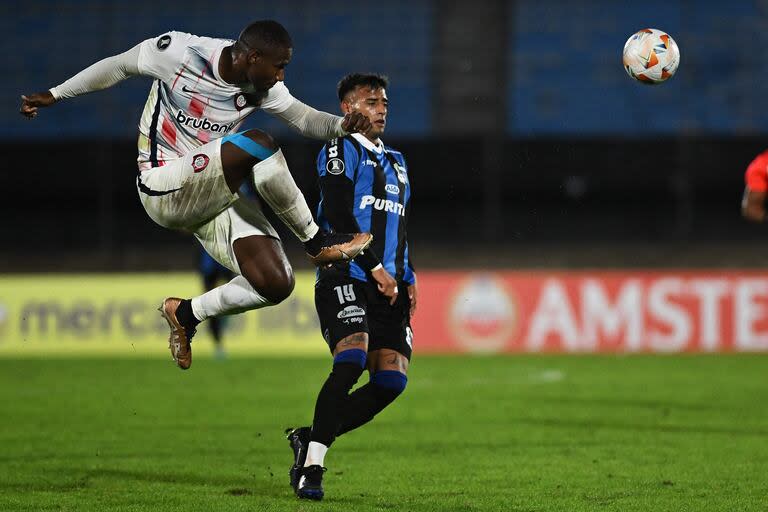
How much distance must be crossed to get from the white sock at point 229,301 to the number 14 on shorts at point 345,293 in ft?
1.25

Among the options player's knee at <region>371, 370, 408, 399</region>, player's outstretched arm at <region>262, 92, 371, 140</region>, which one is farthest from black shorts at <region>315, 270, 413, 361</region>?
player's outstretched arm at <region>262, 92, 371, 140</region>

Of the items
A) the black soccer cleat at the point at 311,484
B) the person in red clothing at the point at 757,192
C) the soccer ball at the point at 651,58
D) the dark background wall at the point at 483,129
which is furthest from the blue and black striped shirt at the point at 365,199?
the dark background wall at the point at 483,129

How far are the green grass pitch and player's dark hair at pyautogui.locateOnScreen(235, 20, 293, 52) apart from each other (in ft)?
7.51

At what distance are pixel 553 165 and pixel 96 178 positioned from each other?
8.44 meters

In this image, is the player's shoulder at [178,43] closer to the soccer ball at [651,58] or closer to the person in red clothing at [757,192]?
the soccer ball at [651,58]

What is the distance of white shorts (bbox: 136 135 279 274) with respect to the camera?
5684 millimetres

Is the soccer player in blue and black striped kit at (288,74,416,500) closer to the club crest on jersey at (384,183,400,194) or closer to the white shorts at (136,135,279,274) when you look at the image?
the club crest on jersey at (384,183,400,194)

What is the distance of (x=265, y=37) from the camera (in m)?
5.66

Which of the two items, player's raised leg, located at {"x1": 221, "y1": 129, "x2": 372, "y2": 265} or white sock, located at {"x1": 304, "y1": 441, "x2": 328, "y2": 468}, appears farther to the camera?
white sock, located at {"x1": 304, "y1": 441, "x2": 328, "y2": 468}

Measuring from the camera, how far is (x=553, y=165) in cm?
2134

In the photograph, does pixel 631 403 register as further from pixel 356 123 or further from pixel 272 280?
pixel 356 123

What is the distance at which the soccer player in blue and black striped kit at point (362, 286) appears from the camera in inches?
237

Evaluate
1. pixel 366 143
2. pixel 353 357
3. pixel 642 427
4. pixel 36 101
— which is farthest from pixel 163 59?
pixel 642 427

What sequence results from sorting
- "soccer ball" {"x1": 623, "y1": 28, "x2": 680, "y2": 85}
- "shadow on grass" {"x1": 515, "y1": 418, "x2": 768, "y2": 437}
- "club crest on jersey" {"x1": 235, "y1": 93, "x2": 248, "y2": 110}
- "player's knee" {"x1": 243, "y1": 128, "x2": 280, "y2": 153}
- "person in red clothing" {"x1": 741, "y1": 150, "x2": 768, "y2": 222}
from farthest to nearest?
"shadow on grass" {"x1": 515, "y1": 418, "x2": 768, "y2": 437} → "soccer ball" {"x1": 623, "y1": 28, "x2": 680, "y2": 85} → "person in red clothing" {"x1": 741, "y1": 150, "x2": 768, "y2": 222} → "club crest on jersey" {"x1": 235, "y1": 93, "x2": 248, "y2": 110} → "player's knee" {"x1": 243, "y1": 128, "x2": 280, "y2": 153}
